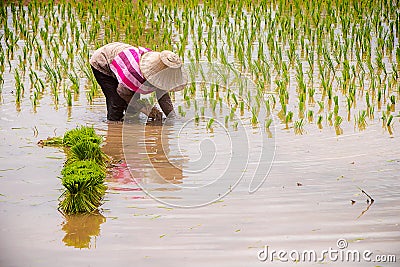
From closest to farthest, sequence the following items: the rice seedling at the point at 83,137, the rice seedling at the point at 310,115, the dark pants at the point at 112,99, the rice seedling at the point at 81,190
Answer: the rice seedling at the point at 81,190 → the rice seedling at the point at 83,137 → the rice seedling at the point at 310,115 → the dark pants at the point at 112,99

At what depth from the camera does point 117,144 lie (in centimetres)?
515

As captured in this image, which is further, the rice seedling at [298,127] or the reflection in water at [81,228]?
the rice seedling at [298,127]

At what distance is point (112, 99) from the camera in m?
5.71

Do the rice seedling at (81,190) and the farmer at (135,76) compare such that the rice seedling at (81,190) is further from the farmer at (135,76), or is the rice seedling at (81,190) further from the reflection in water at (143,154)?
the farmer at (135,76)

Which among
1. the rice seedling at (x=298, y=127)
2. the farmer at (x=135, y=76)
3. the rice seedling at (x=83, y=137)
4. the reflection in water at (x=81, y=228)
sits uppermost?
the farmer at (x=135, y=76)

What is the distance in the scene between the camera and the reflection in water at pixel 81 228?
338 centimetres

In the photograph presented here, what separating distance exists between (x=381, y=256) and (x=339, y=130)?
2.25 m

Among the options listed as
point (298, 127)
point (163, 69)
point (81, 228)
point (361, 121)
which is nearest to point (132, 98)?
point (163, 69)

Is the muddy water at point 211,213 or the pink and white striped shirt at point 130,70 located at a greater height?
the pink and white striped shirt at point 130,70

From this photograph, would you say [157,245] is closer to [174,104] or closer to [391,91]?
[174,104]

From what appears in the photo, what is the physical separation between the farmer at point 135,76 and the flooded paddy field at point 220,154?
16 centimetres

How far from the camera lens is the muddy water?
325 centimetres

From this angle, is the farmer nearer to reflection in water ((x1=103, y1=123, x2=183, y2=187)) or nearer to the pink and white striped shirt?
the pink and white striped shirt

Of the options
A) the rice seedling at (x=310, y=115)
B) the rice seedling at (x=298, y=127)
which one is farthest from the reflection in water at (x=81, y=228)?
the rice seedling at (x=310, y=115)
